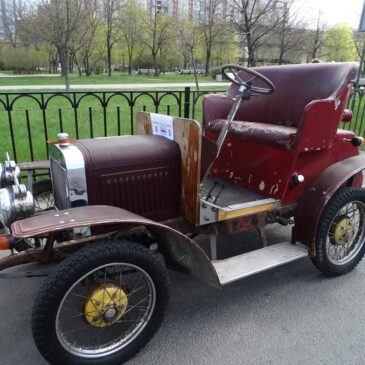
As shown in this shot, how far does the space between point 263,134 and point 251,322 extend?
133 centimetres

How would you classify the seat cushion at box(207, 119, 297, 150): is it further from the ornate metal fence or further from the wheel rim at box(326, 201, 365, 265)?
the ornate metal fence

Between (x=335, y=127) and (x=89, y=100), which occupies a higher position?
(x=335, y=127)

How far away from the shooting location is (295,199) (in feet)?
9.41

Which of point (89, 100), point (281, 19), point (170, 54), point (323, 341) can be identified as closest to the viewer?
point (323, 341)

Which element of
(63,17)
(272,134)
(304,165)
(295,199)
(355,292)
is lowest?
(355,292)

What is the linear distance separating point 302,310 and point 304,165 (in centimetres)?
103

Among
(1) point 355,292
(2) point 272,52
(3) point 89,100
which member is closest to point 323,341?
(1) point 355,292

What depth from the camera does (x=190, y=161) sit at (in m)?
2.35

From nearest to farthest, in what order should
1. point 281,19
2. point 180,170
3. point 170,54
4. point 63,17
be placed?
1. point 180,170
2. point 63,17
3. point 281,19
4. point 170,54

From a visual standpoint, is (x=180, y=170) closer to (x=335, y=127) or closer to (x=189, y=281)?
(x=189, y=281)

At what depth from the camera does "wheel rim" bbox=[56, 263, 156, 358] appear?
1.93m

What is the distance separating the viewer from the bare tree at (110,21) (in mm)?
30047

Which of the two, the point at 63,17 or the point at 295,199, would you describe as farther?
the point at 63,17

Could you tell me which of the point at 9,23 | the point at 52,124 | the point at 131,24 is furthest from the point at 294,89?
the point at 9,23
